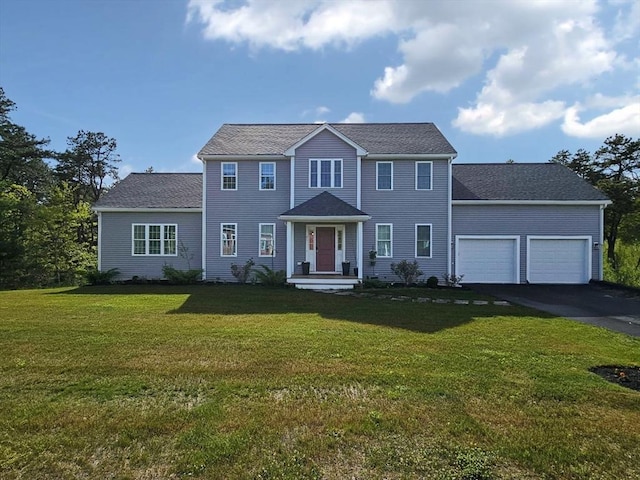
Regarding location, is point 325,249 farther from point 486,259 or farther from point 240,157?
point 486,259

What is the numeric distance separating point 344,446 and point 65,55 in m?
18.1

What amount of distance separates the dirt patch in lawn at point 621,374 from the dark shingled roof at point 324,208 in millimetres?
11633

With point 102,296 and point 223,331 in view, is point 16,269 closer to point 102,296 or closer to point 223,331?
point 102,296

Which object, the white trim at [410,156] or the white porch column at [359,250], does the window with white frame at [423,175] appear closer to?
the white trim at [410,156]

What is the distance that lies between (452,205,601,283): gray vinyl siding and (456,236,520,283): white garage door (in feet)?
1.13

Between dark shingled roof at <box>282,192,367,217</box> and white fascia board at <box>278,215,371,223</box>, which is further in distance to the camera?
dark shingled roof at <box>282,192,367,217</box>

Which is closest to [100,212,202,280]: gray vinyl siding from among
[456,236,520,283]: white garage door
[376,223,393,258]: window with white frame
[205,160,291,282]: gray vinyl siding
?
[205,160,291,282]: gray vinyl siding

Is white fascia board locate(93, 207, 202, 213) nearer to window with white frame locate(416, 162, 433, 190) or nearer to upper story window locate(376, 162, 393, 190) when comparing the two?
upper story window locate(376, 162, 393, 190)

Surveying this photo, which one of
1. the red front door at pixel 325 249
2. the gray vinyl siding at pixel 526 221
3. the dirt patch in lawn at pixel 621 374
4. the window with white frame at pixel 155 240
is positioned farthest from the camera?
the window with white frame at pixel 155 240

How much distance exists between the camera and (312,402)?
4.35 m

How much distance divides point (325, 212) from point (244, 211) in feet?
13.5

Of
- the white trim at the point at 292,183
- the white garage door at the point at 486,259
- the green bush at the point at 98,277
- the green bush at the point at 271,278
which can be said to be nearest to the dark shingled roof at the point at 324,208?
the white trim at the point at 292,183

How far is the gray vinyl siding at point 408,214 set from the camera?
1805 cm

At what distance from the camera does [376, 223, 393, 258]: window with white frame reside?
59.5 ft
